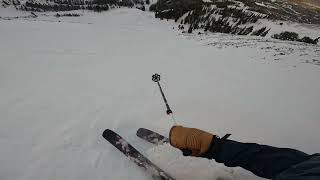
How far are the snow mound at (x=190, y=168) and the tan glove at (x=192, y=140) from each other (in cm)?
32

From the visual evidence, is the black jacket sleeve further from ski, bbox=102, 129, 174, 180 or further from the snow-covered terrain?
ski, bbox=102, 129, 174, 180

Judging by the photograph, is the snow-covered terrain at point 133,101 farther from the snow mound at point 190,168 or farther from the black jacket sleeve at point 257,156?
the black jacket sleeve at point 257,156

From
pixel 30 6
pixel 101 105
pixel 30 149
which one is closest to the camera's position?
pixel 30 149

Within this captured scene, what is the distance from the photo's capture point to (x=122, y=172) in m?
3.18

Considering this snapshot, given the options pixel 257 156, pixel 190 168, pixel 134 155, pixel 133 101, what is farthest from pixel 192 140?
pixel 133 101

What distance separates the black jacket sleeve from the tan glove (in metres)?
0.06

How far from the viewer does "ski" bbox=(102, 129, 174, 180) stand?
304cm

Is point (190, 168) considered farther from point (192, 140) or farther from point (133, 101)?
point (133, 101)

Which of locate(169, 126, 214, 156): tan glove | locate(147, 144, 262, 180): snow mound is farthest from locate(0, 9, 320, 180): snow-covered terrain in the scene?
locate(169, 126, 214, 156): tan glove

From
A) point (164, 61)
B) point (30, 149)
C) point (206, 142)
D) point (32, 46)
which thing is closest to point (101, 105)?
point (30, 149)

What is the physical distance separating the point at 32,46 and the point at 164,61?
3.50m

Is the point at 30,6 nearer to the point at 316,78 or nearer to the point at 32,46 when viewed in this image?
the point at 32,46

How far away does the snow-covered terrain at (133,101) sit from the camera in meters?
3.29

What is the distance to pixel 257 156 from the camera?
268 centimetres
